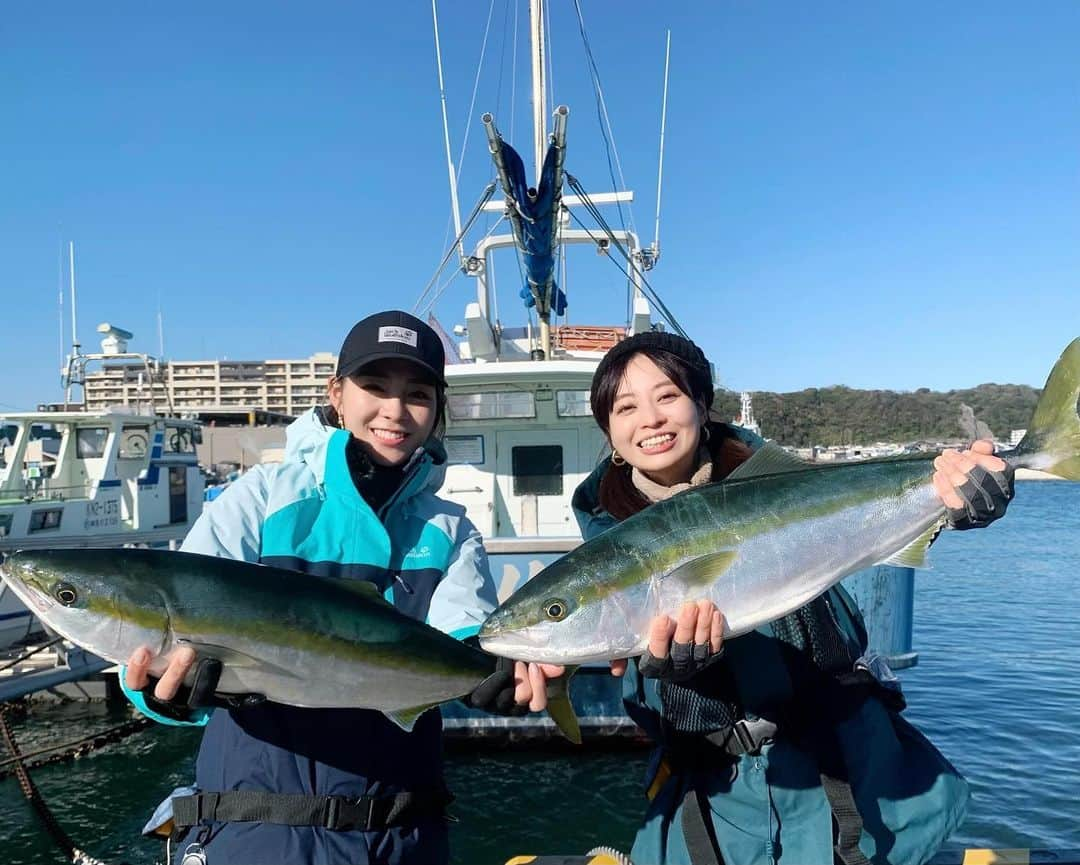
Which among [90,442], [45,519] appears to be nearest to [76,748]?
[45,519]

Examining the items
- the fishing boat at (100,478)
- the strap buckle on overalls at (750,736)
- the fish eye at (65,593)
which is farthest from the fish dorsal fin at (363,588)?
the fishing boat at (100,478)

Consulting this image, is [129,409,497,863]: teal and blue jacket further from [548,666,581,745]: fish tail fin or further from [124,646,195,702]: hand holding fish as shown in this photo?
[548,666,581,745]: fish tail fin

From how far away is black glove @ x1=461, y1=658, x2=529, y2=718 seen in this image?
2422 mm

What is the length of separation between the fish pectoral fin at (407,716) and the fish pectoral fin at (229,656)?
0.36 metres

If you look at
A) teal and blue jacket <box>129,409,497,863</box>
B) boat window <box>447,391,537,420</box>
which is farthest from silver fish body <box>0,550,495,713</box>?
boat window <box>447,391,537,420</box>

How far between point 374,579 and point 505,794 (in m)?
6.58

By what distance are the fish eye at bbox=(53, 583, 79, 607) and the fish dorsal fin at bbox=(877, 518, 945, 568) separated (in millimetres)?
2578

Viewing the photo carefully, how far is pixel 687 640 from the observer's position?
2295 mm

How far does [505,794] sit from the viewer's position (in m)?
8.24

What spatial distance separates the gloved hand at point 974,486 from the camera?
8.23 ft

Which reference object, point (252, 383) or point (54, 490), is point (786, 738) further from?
point (252, 383)

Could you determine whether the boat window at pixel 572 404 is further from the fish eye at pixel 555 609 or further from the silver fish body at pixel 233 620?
the silver fish body at pixel 233 620

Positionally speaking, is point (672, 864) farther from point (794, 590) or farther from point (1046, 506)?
point (1046, 506)

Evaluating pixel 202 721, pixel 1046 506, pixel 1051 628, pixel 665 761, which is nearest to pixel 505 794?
pixel 665 761
